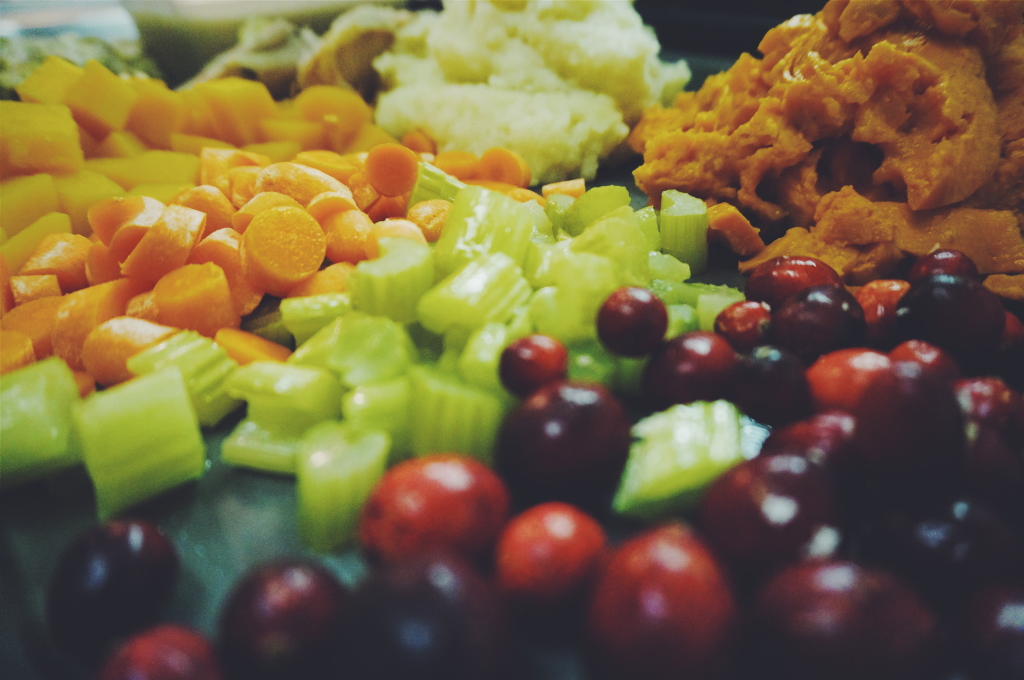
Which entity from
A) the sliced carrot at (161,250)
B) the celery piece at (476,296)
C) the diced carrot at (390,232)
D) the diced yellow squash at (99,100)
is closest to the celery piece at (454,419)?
the celery piece at (476,296)

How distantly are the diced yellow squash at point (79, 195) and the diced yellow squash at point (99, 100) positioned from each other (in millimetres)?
343

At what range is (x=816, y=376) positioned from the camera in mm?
1328

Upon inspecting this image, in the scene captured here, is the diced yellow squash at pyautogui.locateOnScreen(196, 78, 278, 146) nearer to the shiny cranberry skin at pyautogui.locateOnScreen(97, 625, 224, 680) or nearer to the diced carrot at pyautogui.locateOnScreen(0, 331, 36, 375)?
the diced carrot at pyautogui.locateOnScreen(0, 331, 36, 375)

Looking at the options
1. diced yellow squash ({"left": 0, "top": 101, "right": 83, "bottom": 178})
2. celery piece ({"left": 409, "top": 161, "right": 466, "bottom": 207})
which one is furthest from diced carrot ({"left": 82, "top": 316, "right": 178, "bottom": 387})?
diced yellow squash ({"left": 0, "top": 101, "right": 83, "bottom": 178})

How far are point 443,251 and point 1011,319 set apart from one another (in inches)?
52.9

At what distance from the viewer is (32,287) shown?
Answer: 179 cm

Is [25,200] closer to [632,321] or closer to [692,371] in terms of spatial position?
[632,321]

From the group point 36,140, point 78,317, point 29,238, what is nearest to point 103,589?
point 78,317

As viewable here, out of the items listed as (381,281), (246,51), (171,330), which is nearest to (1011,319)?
(381,281)

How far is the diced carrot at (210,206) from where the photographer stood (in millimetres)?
2008

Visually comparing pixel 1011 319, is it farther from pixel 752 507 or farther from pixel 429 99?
pixel 429 99

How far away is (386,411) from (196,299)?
2.26 feet

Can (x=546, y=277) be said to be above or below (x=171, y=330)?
above

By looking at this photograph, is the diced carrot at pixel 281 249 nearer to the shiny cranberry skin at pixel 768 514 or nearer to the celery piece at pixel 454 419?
the celery piece at pixel 454 419
